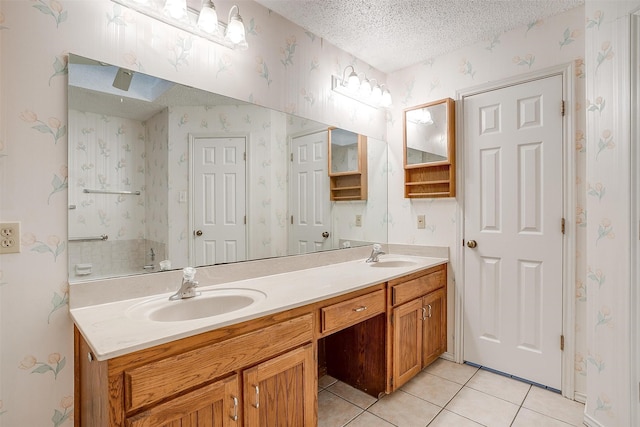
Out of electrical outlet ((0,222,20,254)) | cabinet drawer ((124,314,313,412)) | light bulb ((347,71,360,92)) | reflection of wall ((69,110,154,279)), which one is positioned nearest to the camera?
cabinet drawer ((124,314,313,412))

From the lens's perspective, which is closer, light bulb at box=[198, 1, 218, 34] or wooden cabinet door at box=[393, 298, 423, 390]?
light bulb at box=[198, 1, 218, 34]

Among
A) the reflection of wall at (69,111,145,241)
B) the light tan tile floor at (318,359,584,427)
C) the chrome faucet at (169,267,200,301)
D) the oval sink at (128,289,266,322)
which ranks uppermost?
the reflection of wall at (69,111,145,241)

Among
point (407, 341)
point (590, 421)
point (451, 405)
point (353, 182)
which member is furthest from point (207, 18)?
point (590, 421)

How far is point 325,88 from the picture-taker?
230cm

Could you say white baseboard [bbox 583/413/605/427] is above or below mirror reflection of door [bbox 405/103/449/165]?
below

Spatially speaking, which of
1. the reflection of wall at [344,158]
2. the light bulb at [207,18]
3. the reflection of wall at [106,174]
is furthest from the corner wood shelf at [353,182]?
the reflection of wall at [106,174]

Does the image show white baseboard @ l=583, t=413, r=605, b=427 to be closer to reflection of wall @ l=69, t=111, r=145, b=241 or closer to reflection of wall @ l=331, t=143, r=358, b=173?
reflection of wall @ l=331, t=143, r=358, b=173

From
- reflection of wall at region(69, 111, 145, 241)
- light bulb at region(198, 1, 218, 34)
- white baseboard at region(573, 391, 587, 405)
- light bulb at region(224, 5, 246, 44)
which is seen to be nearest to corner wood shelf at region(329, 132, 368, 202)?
light bulb at region(224, 5, 246, 44)

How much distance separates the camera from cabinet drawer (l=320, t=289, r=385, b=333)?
5.04ft

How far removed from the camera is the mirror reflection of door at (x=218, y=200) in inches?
65.1

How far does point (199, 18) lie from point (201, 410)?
165 centimetres

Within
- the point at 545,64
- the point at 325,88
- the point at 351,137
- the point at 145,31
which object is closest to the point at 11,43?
the point at 145,31

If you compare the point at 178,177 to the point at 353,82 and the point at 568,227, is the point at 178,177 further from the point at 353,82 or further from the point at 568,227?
the point at 568,227

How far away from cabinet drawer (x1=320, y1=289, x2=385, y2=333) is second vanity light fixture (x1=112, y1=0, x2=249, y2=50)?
1406 millimetres
